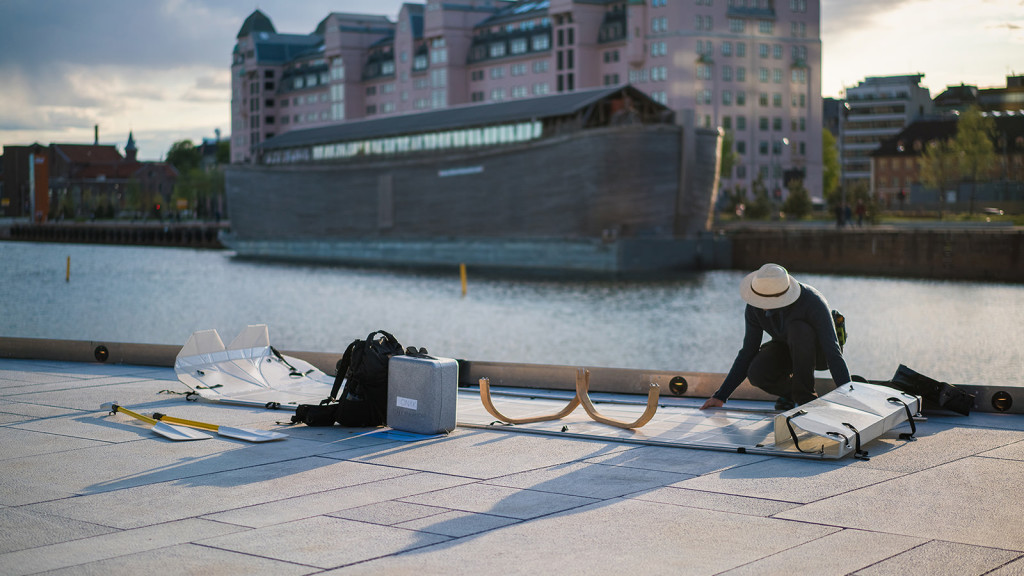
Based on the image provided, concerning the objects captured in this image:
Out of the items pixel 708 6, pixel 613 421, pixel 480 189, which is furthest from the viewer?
pixel 708 6

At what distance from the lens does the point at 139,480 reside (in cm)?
695

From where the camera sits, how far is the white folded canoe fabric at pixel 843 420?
770 centimetres

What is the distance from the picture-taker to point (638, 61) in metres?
113

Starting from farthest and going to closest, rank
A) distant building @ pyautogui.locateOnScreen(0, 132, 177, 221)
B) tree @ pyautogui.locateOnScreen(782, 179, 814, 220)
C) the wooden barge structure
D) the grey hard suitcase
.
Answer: distant building @ pyautogui.locateOnScreen(0, 132, 177, 221) < tree @ pyautogui.locateOnScreen(782, 179, 814, 220) < the wooden barge structure < the grey hard suitcase

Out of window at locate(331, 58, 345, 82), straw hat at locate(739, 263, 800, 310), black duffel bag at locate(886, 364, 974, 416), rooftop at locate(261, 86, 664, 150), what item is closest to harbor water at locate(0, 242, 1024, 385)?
rooftop at locate(261, 86, 664, 150)

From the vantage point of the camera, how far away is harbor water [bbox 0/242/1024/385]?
3991cm

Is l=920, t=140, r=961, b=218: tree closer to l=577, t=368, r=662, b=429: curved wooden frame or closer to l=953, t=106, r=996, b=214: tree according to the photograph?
l=953, t=106, r=996, b=214: tree

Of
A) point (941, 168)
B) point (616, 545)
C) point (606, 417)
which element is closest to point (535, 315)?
point (606, 417)

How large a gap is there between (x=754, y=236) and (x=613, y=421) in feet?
212

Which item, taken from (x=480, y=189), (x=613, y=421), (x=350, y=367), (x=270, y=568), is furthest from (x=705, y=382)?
(x=480, y=189)

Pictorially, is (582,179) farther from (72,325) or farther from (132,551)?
(132,551)

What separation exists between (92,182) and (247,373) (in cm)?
17379

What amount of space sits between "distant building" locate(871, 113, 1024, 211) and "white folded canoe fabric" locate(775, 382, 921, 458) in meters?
92.1

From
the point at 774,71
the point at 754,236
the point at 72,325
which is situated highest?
the point at 774,71
